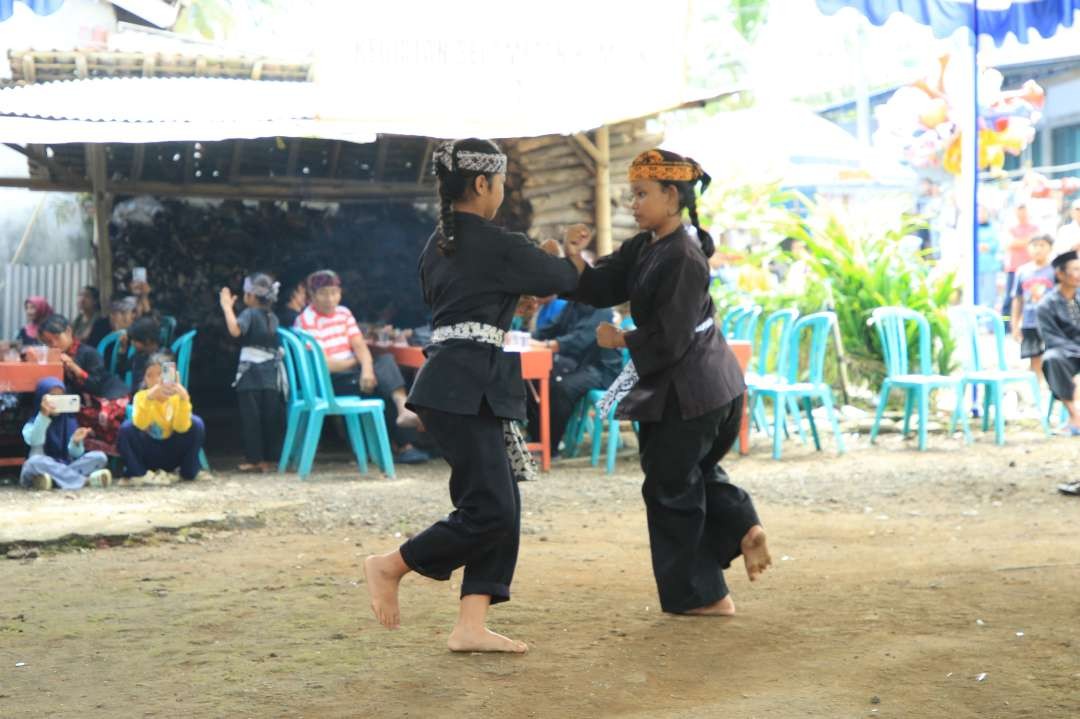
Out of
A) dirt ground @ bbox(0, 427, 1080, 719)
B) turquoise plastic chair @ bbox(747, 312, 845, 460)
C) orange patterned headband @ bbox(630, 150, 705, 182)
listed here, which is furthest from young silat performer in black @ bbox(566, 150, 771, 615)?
turquoise plastic chair @ bbox(747, 312, 845, 460)

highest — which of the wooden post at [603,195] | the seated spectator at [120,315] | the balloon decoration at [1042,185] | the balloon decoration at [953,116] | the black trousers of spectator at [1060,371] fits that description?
the balloon decoration at [953,116]

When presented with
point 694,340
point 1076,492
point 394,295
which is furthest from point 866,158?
point 694,340

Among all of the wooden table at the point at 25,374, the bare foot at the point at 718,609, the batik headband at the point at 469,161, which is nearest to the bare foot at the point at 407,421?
the wooden table at the point at 25,374

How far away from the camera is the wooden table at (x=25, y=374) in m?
9.54

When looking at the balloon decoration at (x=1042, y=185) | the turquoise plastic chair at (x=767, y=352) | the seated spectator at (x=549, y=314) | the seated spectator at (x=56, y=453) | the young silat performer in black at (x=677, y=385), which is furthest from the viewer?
the balloon decoration at (x=1042, y=185)

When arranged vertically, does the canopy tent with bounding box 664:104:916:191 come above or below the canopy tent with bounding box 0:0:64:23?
above

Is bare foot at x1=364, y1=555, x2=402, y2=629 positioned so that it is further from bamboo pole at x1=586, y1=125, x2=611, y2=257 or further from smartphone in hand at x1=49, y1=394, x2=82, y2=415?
bamboo pole at x1=586, y1=125, x2=611, y2=257

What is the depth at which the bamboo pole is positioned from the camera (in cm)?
1153

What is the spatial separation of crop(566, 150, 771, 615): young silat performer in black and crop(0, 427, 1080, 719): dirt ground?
234 mm

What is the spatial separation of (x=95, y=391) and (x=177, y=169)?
415 centimetres

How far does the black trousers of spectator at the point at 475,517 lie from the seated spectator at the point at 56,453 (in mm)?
5476

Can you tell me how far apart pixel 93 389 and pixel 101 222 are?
138 inches

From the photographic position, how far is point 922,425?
11023 millimetres

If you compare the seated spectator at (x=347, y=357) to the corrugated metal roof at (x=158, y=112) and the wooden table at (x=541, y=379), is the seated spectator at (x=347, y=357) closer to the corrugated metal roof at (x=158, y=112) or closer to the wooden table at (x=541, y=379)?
the wooden table at (x=541, y=379)
